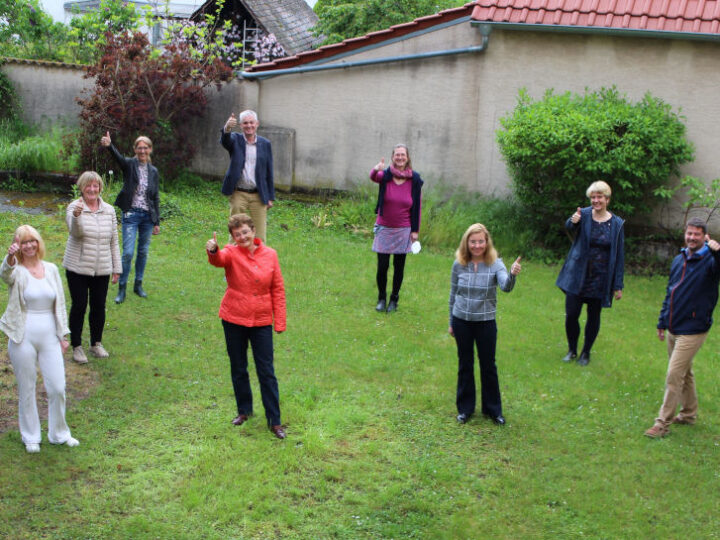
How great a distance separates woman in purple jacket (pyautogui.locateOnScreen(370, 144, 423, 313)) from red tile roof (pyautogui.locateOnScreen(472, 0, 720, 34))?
17.1 ft

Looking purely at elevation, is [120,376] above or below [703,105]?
below

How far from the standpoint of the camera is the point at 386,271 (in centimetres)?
951

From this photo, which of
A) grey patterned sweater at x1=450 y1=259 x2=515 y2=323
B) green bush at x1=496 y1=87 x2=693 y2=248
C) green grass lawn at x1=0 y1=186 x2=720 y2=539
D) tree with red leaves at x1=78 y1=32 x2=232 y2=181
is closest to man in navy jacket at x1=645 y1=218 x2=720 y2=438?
green grass lawn at x1=0 y1=186 x2=720 y2=539

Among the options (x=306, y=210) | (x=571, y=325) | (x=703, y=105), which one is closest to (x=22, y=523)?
(x=571, y=325)

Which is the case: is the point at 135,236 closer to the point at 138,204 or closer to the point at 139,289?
the point at 138,204

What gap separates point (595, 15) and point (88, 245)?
9.27 metres

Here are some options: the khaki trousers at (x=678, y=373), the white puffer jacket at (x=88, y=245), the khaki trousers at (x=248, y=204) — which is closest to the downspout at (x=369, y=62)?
the khaki trousers at (x=248, y=204)

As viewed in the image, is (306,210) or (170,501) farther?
(306,210)

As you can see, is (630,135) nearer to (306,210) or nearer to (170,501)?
(306,210)

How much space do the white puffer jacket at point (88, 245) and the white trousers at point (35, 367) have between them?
1639 millimetres

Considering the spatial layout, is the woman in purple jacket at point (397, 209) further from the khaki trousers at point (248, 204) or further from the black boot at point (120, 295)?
the black boot at point (120, 295)

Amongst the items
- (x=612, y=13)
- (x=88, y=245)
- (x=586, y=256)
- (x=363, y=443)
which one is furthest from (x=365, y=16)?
(x=363, y=443)

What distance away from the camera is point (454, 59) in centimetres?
1380

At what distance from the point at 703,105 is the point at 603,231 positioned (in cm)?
604
